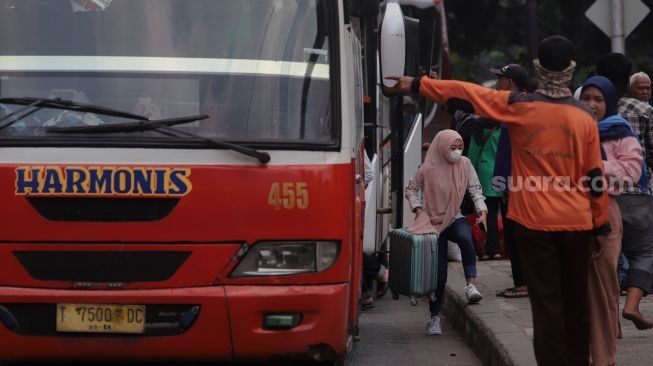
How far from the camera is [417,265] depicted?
902 centimetres

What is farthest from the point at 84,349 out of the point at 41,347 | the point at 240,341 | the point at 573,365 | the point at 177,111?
the point at 573,365

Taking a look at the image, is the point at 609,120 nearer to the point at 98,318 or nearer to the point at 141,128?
the point at 141,128

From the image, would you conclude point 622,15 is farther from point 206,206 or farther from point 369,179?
point 206,206

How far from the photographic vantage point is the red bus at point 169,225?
6191mm

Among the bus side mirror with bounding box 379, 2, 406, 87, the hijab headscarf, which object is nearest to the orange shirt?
the hijab headscarf

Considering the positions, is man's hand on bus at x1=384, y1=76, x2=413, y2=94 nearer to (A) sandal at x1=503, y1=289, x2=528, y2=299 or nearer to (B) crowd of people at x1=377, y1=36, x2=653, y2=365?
(B) crowd of people at x1=377, y1=36, x2=653, y2=365

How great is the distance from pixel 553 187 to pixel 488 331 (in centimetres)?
224

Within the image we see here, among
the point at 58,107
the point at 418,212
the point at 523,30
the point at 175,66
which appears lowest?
the point at 418,212

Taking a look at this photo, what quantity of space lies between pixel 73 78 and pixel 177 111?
1.84ft

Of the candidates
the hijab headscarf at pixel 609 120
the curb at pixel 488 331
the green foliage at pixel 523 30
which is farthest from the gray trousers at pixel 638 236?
the green foliage at pixel 523 30

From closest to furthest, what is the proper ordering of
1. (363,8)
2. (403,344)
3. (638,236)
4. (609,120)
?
(609,120), (363,8), (638,236), (403,344)

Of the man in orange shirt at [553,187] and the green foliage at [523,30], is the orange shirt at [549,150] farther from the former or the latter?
the green foliage at [523,30]

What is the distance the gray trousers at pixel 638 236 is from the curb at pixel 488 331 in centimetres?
76

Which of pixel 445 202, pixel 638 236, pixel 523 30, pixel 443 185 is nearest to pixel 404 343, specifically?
pixel 445 202
